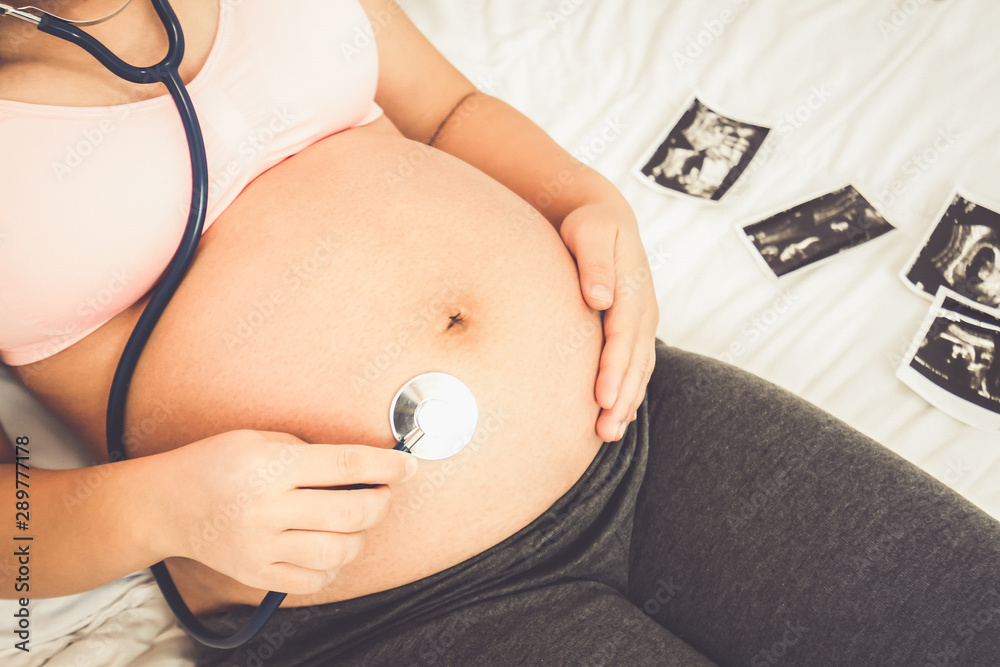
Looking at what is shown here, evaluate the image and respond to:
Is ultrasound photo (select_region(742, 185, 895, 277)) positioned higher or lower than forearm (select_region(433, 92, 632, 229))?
lower

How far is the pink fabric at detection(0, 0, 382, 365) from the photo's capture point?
64cm

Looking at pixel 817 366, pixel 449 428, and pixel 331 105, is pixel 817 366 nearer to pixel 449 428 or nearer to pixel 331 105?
pixel 449 428

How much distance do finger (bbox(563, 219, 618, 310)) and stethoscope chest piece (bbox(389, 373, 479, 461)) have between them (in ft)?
0.75

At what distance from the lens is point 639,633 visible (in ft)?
2.28

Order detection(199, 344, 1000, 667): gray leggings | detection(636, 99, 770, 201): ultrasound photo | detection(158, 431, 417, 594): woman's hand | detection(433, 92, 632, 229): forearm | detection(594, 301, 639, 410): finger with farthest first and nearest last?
detection(636, 99, 770, 201): ultrasound photo
detection(433, 92, 632, 229): forearm
detection(594, 301, 639, 410): finger
detection(199, 344, 1000, 667): gray leggings
detection(158, 431, 417, 594): woman's hand

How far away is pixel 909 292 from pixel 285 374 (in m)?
1.20

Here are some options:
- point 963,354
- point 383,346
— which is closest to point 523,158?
point 383,346

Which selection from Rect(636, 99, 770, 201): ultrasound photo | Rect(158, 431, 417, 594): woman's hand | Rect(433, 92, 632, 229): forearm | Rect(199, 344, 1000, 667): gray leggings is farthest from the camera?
Rect(636, 99, 770, 201): ultrasound photo

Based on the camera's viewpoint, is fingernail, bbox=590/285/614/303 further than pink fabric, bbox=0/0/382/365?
Yes

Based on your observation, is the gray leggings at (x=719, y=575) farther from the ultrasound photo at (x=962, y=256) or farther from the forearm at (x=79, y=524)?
the ultrasound photo at (x=962, y=256)

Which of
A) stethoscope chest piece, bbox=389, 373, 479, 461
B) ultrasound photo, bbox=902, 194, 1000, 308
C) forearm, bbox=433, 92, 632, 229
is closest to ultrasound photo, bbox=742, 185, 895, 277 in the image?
ultrasound photo, bbox=902, 194, 1000, 308

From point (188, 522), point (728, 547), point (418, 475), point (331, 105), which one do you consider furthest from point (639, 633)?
point (331, 105)

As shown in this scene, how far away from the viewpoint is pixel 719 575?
2.46 ft

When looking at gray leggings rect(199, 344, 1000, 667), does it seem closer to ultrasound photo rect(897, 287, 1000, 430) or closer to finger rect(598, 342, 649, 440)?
finger rect(598, 342, 649, 440)
